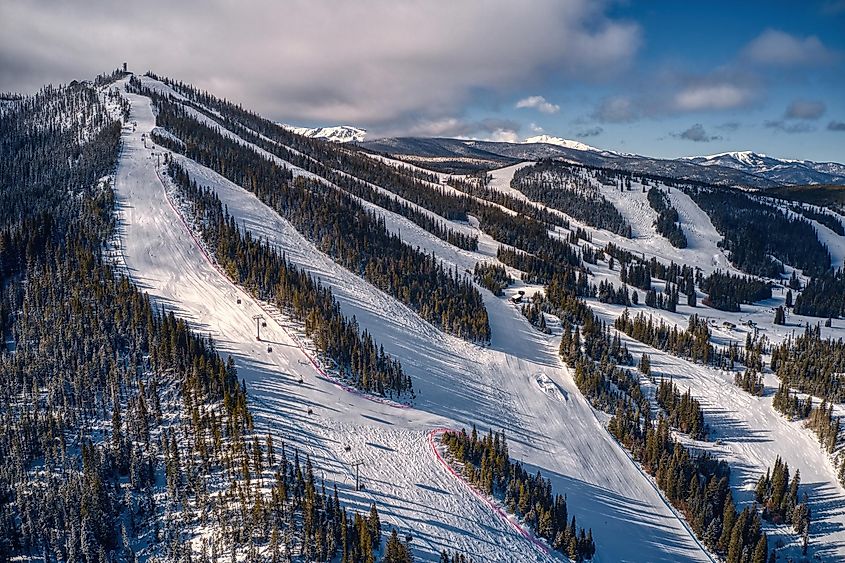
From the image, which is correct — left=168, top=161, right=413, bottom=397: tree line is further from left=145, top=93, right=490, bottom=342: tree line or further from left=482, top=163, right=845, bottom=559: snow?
left=482, top=163, right=845, bottom=559: snow

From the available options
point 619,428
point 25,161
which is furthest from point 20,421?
point 25,161

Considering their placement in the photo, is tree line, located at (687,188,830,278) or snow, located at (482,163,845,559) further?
tree line, located at (687,188,830,278)

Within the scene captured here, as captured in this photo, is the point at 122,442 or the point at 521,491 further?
the point at 521,491

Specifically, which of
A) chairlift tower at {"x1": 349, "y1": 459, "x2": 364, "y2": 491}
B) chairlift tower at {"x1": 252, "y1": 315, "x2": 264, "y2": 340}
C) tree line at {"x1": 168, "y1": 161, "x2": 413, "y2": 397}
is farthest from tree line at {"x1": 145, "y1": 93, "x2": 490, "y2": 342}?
chairlift tower at {"x1": 349, "y1": 459, "x2": 364, "y2": 491}

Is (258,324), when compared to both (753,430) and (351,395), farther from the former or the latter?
(753,430)

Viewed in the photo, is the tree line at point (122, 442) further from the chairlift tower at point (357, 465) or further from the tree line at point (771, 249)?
the tree line at point (771, 249)

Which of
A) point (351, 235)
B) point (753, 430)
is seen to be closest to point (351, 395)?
point (351, 235)

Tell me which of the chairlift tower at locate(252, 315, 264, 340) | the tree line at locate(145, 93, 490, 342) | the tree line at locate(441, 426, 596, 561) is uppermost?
the tree line at locate(145, 93, 490, 342)

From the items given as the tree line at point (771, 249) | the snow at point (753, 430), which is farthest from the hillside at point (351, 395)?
the tree line at point (771, 249)

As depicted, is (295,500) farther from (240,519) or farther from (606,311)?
(606,311)
